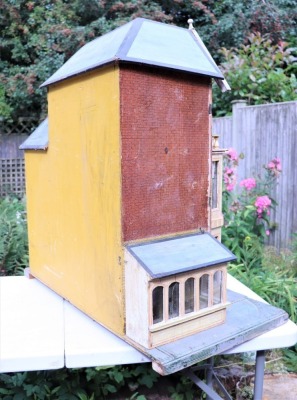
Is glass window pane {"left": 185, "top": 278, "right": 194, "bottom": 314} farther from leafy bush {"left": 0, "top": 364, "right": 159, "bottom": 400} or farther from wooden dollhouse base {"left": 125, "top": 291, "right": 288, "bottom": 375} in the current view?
leafy bush {"left": 0, "top": 364, "right": 159, "bottom": 400}

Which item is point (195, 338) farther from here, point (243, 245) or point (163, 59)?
point (243, 245)

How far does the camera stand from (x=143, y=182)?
1.19 m

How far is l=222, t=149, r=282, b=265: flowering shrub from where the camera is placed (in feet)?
10.5

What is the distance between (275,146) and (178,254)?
2.98 metres

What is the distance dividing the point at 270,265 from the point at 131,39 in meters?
2.32

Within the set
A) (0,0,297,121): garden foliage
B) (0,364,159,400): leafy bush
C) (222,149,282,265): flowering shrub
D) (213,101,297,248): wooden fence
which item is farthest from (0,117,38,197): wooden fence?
(0,364,159,400): leafy bush

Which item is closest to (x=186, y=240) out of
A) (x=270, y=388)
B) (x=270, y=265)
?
(x=270, y=388)

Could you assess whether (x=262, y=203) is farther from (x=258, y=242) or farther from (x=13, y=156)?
(x=13, y=156)

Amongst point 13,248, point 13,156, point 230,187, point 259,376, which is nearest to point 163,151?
point 259,376

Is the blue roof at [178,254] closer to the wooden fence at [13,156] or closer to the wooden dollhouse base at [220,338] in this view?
the wooden dollhouse base at [220,338]

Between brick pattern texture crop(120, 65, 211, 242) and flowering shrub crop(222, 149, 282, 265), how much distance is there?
1885 millimetres

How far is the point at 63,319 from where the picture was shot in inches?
56.1

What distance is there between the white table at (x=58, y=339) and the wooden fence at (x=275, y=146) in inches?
98.6

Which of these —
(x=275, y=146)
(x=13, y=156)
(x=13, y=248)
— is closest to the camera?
(x=13, y=248)
